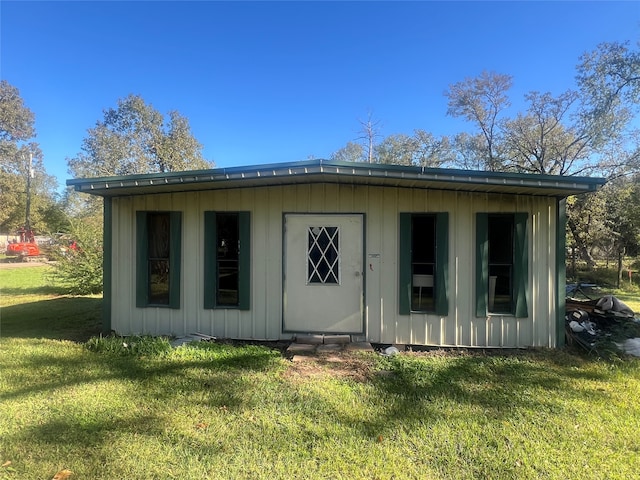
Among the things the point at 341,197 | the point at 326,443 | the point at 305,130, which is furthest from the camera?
the point at 305,130

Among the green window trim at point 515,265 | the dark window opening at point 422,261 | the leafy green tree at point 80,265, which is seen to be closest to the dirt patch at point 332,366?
the dark window opening at point 422,261

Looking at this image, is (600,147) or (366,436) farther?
(600,147)

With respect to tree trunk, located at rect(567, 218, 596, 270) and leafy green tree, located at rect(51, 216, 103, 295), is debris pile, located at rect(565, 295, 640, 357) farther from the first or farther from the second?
tree trunk, located at rect(567, 218, 596, 270)

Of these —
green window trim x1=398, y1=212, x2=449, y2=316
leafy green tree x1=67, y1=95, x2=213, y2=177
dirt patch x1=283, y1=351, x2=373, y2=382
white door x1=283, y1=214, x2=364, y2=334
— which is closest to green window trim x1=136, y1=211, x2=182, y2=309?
white door x1=283, y1=214, x2=364, y2=334

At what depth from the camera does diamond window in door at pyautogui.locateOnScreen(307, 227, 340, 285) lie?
208 inches

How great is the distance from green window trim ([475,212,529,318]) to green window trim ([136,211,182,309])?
174 inches

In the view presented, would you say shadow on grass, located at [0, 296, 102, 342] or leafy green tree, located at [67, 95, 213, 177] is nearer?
shadow on grass, located at [0, 296, 102, 342]

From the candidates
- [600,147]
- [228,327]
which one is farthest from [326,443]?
[600,147]

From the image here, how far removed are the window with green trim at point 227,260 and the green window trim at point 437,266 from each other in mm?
2270

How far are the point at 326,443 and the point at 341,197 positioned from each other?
133 inches

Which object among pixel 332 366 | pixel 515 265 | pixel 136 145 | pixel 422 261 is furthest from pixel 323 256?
pixel 136 145

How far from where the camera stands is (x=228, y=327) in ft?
17.6

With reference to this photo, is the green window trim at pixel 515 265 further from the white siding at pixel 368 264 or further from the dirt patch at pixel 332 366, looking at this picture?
the dirt patch at pixel 332 366

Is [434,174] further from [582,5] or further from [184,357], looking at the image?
[582,5]
